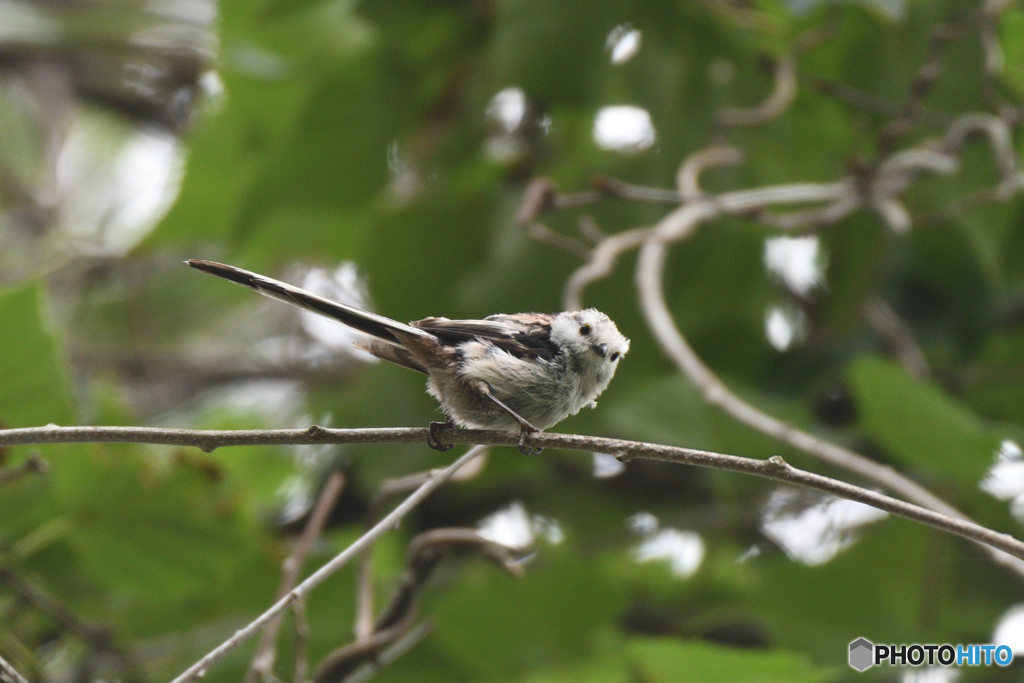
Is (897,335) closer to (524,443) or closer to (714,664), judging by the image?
(714,664)

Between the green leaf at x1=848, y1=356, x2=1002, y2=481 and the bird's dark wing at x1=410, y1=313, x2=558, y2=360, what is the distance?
0.95 m

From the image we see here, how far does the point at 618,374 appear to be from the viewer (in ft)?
9.34

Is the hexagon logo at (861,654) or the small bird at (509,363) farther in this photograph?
the hexagon logo at (861,654)

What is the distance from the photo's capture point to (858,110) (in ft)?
10.3

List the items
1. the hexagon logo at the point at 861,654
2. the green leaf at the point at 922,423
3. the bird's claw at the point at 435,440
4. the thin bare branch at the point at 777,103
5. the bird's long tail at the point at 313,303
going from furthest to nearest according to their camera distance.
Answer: the thin bare branch at the point at 777,103
the hexagon logo at the point at 861,654
the green leaf at the point at 922,423
the bird's claw at the point at 435,440
the bird's long tail at the point at 313,303

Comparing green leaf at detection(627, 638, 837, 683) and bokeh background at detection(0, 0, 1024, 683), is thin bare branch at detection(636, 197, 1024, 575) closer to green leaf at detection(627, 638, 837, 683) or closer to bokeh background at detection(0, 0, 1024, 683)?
bokeh background at detection(0, 0, 1024, 683)

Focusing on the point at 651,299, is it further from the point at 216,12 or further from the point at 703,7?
the point at 216,12

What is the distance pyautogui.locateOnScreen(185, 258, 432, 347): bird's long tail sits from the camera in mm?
1208

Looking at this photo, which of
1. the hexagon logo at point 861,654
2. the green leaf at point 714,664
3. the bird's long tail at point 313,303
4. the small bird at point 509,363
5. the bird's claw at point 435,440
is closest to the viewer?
the bird's long tail at point 313,303

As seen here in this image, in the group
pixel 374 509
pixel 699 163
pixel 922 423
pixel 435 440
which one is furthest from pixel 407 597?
pixel 699 163

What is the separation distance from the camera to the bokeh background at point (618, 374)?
2398 millimetres

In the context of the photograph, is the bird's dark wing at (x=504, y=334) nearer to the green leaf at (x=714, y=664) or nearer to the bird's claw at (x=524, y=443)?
the bird's claw at (x=524, y=443)

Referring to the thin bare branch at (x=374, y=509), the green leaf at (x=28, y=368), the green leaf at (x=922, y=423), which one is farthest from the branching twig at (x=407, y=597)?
the green leaf at (x=922, y=423)

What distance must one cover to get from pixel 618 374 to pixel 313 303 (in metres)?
1.59
